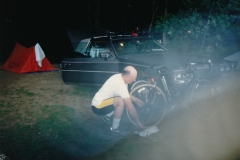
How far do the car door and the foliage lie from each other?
17.1ft

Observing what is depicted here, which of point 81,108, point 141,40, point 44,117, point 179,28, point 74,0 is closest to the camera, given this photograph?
point 44,117

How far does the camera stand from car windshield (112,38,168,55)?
691 cm

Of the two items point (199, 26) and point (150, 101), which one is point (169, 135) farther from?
point (199, 26)

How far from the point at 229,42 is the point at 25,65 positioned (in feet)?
39.6

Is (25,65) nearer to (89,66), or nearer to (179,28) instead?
(89,66)

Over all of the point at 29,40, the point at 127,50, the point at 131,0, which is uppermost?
the point at 131,0

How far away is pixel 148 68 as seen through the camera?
5812 mm

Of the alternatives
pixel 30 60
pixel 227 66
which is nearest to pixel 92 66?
pixel 227 66

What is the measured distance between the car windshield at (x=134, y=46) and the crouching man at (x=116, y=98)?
226 centimetres

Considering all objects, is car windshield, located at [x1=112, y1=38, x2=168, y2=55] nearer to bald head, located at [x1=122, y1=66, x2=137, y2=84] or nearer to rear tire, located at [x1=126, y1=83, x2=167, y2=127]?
rear tire, located at [x1=126, y1=83, x2=167, y2=127]

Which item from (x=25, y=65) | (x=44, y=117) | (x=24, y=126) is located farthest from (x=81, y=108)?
(x=25, y=65)

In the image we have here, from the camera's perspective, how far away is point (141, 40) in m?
7.29

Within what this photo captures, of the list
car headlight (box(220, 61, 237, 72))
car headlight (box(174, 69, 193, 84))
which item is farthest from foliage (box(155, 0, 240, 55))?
car headlight (box(174, 69, 193, 84))

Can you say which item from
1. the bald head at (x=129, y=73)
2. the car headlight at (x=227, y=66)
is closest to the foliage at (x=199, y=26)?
the car headlight at (x=227, y=66)
